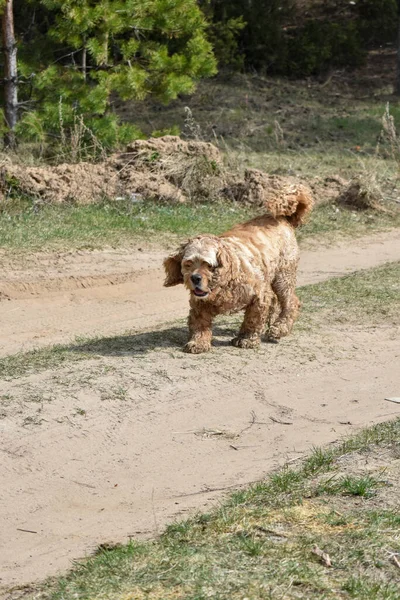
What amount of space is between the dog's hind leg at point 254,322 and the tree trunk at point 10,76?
27.8 ft

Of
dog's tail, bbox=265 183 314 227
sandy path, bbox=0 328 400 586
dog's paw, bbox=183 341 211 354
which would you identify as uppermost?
dog's tail, bbox=265 183 314 227

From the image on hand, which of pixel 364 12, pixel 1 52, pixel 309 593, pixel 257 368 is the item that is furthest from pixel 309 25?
pixel 309 593

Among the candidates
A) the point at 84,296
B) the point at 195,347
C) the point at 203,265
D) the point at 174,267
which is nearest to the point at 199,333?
the point at 195,347

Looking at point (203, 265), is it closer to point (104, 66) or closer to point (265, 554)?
point (265, 554)

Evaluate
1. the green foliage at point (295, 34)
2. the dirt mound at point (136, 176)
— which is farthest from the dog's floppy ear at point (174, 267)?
the green foliage at point (295, 34)

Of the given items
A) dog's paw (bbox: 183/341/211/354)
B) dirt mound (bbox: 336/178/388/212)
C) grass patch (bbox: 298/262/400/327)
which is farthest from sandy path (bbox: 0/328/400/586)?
dirt mound (bbox: 336/178/388/212)

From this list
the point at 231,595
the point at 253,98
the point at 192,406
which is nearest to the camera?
the point at 231,595

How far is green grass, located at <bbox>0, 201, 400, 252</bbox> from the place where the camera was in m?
13.4

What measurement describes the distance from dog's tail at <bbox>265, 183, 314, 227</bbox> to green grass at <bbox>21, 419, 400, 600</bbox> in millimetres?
3623

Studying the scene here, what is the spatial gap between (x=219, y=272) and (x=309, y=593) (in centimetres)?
392

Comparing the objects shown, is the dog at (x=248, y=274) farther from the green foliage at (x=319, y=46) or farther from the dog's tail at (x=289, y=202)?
the green foliage at (x=319, y=46)

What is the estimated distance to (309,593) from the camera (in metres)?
5.16

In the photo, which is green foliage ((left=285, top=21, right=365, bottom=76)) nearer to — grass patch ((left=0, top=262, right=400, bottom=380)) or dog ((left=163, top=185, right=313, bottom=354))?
grass patch ((left=0, top=262, right=400, bottom=380))

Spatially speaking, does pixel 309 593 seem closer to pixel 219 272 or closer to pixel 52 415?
pixel 52 415
